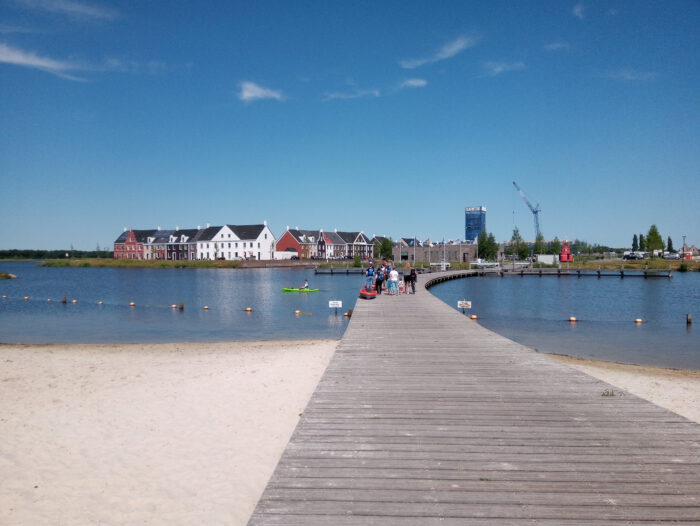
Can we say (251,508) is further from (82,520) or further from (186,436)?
(186,436)

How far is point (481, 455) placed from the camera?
5.72m

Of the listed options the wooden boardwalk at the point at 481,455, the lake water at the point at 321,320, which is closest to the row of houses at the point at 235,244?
the lake water at the point at 321,320

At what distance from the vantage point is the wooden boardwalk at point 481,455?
4535 millimetres

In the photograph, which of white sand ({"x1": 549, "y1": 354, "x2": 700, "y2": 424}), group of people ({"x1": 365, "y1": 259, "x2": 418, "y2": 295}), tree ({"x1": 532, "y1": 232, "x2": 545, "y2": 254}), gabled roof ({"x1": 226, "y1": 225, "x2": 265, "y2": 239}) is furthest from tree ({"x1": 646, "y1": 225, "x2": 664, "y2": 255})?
white sand ({"x1": 549, "y1": 354, "x2": 700, "y2": 424})

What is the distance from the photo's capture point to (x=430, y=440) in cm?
621

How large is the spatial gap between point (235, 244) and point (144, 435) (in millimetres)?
113456

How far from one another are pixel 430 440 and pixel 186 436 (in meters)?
6.23

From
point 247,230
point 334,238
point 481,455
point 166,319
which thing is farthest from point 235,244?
point 481,455

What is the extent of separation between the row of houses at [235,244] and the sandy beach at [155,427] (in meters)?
102

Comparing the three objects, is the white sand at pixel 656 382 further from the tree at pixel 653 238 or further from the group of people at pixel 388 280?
the tree at pixel 653 238

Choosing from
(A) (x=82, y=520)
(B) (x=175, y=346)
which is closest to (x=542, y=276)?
(B) (x=175, y=346)

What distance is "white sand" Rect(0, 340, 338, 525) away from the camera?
738 cm

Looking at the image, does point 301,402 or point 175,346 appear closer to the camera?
point 301,402

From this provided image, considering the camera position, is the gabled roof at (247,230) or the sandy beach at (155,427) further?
the gabled roof at (247,230)
